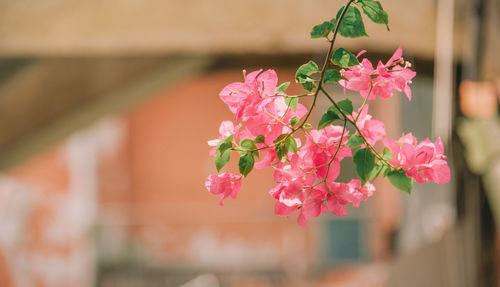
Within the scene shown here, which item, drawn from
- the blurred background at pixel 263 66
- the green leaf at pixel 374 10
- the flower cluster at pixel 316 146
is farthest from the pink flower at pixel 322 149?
the blurred background at pixel 263 66

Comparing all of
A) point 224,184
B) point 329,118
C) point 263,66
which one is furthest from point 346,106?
point 263,66

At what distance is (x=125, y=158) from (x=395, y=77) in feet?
22.2

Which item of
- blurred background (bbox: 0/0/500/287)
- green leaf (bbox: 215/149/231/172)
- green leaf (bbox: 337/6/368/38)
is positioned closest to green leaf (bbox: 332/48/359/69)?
green leaf (bbox: 337/6/368/38)

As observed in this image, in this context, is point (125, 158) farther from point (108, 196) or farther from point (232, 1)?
point (232, 1)

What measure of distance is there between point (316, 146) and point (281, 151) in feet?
0.10

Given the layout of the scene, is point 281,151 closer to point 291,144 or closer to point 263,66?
point 291,144

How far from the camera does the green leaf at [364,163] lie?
0.50 metres

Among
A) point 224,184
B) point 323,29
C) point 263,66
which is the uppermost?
point 263,66

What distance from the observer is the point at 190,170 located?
278 inches

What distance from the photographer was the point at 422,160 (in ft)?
1.66

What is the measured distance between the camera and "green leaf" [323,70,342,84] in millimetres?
493

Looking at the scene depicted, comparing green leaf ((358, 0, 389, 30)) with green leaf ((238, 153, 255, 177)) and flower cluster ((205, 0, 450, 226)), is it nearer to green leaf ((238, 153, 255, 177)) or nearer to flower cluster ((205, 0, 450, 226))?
flower cluster ((205, 0, 450, 226))

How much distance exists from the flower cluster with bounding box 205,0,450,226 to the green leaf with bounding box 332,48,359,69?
2 centimetres

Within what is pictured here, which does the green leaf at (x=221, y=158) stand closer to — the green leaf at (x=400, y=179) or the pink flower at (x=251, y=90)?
the pink flower at (x=251, y=90)
